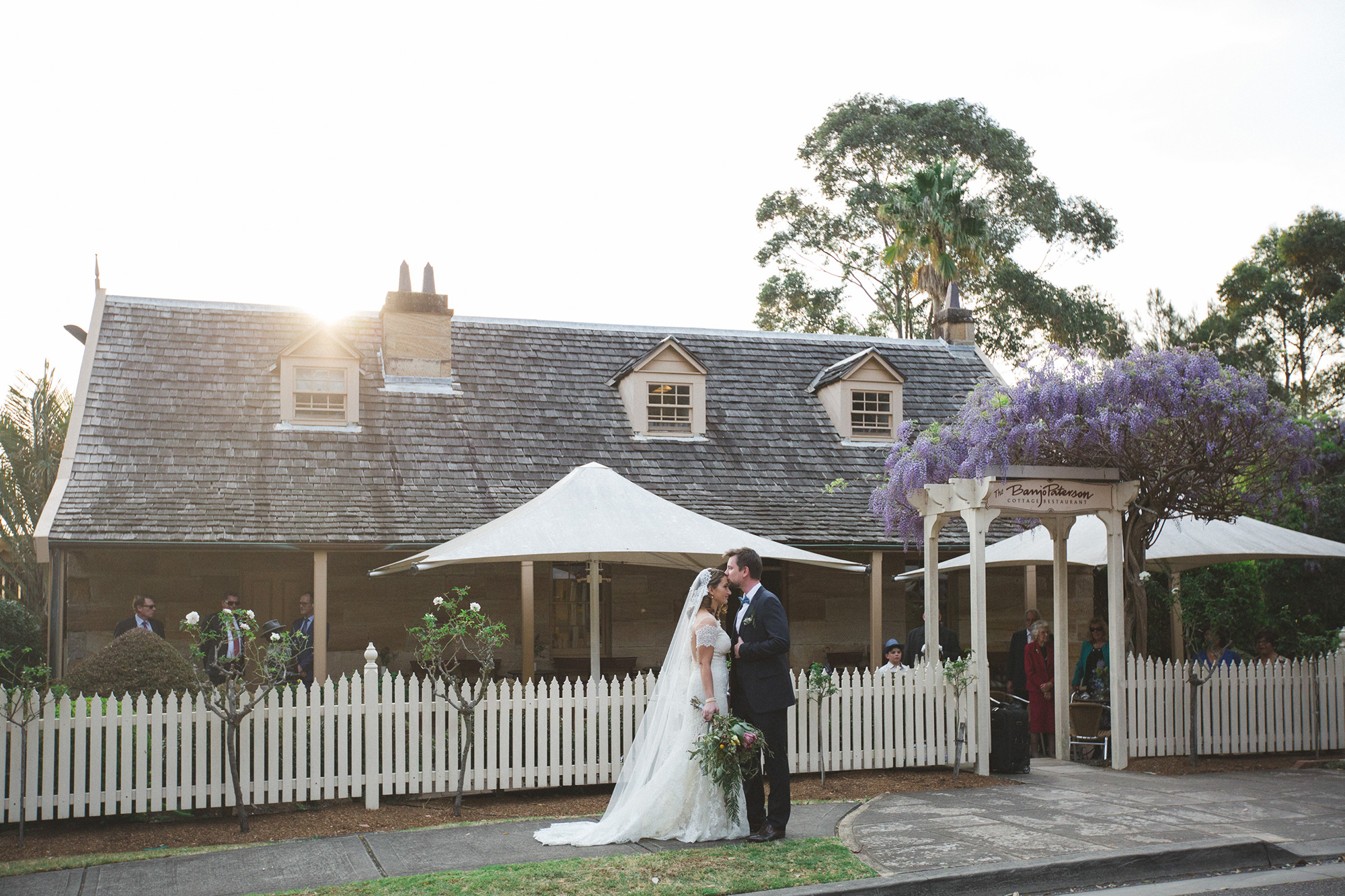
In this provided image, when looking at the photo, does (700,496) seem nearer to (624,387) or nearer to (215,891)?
(624,387)

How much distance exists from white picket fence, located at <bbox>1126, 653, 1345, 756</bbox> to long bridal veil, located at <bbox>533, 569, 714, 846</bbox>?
207 inches

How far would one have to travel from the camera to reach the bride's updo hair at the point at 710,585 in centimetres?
754

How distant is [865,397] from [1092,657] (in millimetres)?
7362

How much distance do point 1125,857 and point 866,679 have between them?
141 inches

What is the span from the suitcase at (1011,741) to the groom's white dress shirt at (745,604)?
3711 mm

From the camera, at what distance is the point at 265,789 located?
28.2 ft

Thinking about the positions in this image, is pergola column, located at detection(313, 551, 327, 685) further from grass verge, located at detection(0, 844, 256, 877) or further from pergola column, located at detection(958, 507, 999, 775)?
pergola column, located at detection(958, 507, 999, 775)

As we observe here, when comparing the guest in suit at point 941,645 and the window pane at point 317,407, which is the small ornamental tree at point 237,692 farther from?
the window pane at point 317,407

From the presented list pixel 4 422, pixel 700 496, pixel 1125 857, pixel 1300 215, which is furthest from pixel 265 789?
pixel 1300 215

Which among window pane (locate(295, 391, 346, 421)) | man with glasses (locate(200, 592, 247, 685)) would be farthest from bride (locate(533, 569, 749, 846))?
window pane (locate(295, 391, 346, 421))

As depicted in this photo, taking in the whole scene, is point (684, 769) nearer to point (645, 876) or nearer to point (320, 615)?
point (645, 876)

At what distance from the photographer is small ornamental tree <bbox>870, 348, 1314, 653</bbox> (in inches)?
399

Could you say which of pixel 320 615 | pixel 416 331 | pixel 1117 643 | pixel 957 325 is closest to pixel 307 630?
pixel 320 615

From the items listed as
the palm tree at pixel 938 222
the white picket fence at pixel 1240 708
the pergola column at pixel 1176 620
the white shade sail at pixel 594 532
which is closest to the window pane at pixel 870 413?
the pergola column at pixel 1176 620
